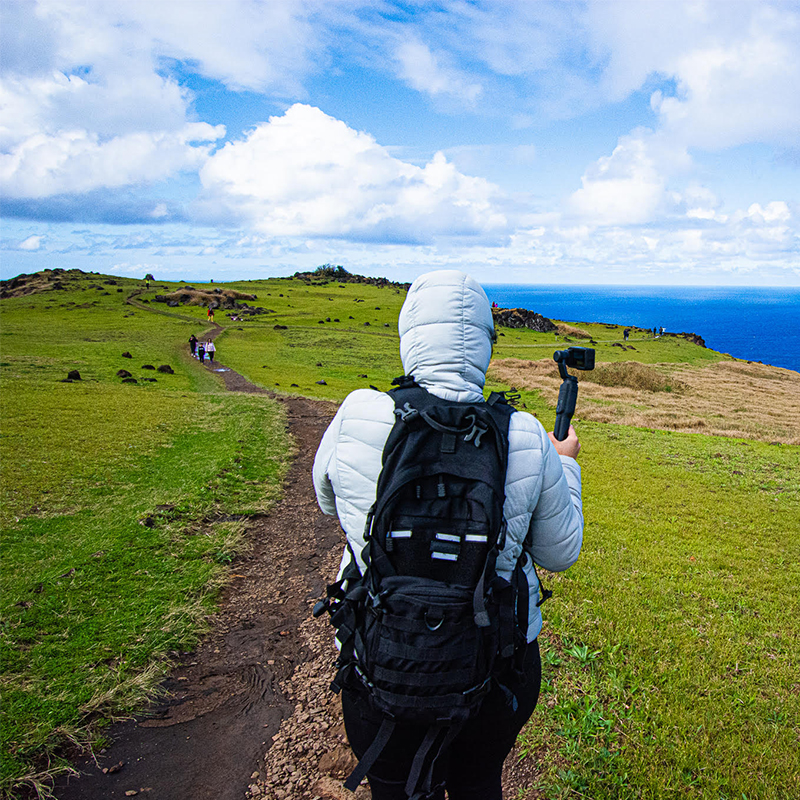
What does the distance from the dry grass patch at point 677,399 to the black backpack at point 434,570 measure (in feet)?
102

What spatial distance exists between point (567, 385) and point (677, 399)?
1733 inches

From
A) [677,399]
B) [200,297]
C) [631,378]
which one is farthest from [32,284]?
[677,399]

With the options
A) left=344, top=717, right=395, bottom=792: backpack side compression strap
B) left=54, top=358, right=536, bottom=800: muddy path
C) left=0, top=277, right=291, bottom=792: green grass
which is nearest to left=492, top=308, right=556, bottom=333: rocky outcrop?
left=0, top=277, right=291, bottom=792: green grass

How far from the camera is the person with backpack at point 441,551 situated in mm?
2504

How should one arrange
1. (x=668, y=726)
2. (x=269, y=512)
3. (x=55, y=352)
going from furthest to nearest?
(x=55, y=352) < (x=269, y=512) < (x=668, y=726)

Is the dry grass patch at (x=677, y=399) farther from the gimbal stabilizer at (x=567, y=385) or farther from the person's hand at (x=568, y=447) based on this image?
the person's hand at (x=568, y=447)

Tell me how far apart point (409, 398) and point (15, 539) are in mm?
10471

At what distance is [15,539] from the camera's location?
32.2ft

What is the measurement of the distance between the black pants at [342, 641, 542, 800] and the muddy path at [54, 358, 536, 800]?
2.23 metres

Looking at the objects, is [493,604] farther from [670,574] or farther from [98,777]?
[670,574]

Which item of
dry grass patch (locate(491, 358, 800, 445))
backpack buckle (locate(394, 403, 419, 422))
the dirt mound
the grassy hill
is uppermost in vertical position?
the dirt mound

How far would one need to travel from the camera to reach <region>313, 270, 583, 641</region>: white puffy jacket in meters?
2.74

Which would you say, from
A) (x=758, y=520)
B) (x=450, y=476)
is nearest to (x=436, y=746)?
→ (x=450, y=476)

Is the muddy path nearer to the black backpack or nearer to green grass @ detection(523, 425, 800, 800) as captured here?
green grass @ detection(523, 425, 800, 800)
